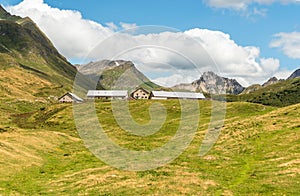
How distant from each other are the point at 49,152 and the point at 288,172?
40.5m

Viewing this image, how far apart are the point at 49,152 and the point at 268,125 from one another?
1807 inches

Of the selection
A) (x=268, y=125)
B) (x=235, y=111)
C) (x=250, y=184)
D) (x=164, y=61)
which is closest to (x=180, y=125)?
(x=235, y=111)

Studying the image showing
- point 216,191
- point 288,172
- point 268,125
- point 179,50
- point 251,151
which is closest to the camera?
point 216,191

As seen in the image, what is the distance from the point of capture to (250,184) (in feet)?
120

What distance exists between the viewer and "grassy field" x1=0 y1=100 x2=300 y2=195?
35000mm

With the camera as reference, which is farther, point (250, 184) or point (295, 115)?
point (295, 115)

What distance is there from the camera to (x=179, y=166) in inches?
1871

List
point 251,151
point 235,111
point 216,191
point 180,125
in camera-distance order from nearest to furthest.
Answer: point 216,191, point 251,151, point 180,125, point 235,111

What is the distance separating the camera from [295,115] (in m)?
75.1

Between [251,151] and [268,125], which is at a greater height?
[268,125]

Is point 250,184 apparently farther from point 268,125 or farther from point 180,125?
point 180,125

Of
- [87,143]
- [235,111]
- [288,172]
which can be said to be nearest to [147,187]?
[288,172]

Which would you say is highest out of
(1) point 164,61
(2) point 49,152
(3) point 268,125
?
(1) point 164,61

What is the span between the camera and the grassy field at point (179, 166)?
115 feet
